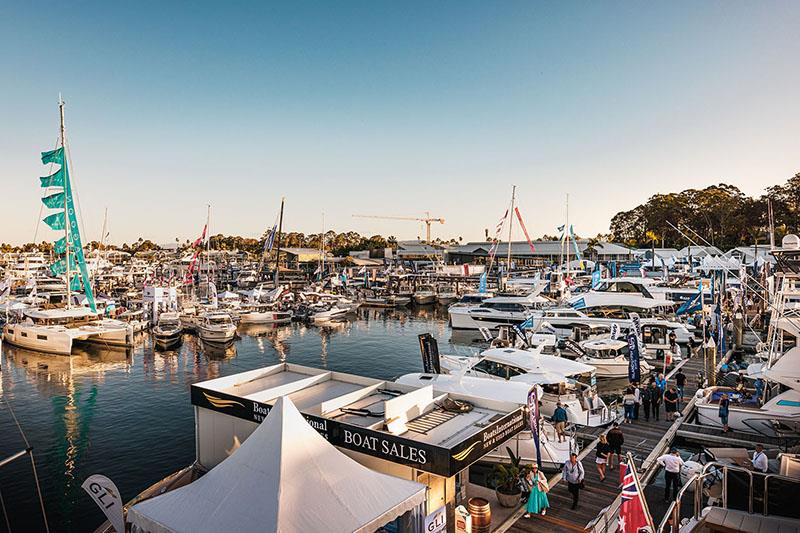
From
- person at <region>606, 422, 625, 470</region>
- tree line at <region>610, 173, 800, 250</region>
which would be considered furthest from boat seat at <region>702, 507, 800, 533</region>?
tree line at <region>610, 173, 800, 250</region>

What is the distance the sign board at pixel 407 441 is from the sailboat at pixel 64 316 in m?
34.3

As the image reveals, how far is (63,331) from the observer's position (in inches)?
1622

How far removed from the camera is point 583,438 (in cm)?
1892

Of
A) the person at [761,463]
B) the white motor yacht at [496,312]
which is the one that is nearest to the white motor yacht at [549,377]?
the person at [761,463]

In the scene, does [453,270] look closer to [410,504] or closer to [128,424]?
[128,424]

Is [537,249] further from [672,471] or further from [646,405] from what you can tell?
[672,471]

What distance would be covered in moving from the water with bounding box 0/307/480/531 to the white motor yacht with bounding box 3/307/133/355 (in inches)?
40.9

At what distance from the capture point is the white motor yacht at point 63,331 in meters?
40.9

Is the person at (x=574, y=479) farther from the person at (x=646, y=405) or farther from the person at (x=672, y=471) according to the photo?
the person at (x=646, y=405)

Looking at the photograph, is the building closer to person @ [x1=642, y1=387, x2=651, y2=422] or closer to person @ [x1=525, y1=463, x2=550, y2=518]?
person @ [x1=642, y1=387, x2=651, y2=422]

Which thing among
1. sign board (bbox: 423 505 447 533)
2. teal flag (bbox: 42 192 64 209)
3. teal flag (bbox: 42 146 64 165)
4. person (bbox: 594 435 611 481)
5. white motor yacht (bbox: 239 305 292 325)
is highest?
teal flag (bbox: 42 146 64 165)

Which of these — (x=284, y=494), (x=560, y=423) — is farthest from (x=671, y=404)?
(x=284, y=494)

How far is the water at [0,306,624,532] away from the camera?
1872cm

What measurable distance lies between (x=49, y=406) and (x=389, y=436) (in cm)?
2640
